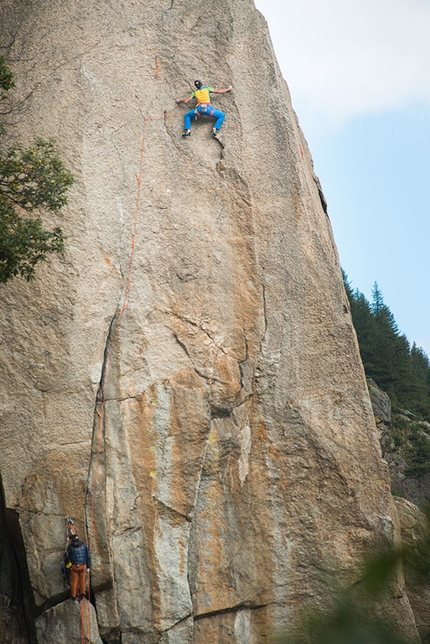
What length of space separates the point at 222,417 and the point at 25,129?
24.0 feet

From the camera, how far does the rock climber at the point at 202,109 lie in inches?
599

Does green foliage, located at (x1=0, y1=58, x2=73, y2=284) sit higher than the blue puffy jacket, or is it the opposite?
green foliage, located at (x1=0, y1=58, x2=73, y2=284)

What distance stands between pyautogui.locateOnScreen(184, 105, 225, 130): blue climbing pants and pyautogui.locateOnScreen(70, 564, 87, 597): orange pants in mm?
9302

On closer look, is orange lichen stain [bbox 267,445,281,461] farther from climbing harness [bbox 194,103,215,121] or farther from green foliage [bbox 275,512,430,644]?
green foliage [bbox 275,512,430,644]

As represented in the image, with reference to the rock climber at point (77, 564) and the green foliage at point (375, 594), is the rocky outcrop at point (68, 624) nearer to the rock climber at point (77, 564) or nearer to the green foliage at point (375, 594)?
the rock climber at point (77, 564)

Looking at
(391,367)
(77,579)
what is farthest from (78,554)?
(391,367)

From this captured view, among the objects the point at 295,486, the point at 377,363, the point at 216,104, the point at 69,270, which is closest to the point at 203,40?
the point at 216,104

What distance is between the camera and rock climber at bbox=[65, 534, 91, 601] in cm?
1230

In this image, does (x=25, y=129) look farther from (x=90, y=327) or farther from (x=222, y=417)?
(x=222, y=417)

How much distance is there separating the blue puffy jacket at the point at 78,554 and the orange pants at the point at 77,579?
0.08 meters

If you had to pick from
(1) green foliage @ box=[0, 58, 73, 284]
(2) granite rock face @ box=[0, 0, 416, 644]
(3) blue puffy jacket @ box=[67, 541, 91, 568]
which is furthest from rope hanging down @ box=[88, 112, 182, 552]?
(1) green foliage @ box=[0, 58, 73, 284]

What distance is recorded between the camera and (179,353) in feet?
45.8

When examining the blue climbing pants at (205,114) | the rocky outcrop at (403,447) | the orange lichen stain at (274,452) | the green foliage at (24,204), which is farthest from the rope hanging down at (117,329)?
the rocky outcrop at (403,447)

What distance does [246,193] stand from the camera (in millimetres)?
15234
